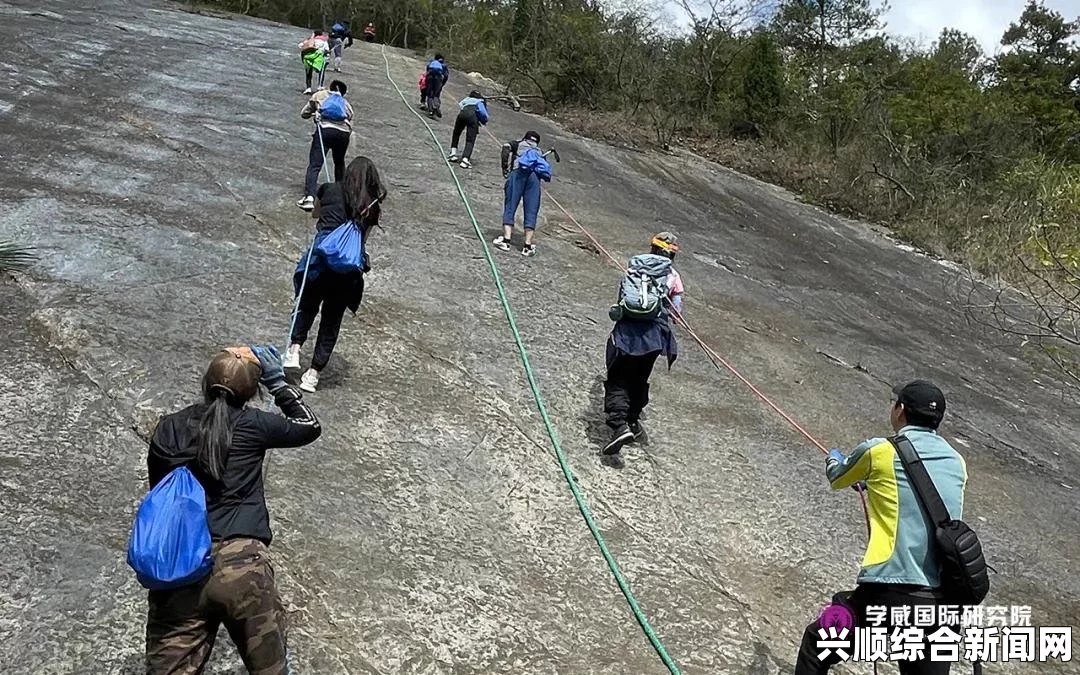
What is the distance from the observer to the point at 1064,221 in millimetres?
8984

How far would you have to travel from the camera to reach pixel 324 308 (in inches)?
232

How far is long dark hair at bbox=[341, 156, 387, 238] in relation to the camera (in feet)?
18.5

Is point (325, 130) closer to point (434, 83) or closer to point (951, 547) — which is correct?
point (434, 83)

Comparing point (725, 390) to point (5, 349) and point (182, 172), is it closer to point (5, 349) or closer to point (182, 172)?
point (5, 349)

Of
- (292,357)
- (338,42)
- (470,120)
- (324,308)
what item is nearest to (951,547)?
(324,308)

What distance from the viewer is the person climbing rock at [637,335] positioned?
5.88m

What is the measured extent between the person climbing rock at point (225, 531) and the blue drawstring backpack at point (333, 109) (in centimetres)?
683

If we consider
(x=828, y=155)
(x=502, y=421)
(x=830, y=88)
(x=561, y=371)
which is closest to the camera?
(x=502, y=421)

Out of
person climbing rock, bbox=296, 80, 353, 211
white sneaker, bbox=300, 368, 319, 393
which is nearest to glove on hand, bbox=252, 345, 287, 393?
white sneaker, bbox=300, 368, 319, 393

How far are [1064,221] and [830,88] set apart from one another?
14.7 metres

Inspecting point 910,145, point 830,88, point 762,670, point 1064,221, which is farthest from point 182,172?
point 830,88

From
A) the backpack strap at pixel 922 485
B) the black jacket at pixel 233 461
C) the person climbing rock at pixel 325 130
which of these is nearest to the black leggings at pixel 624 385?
the backpack strap at pixel 922 485

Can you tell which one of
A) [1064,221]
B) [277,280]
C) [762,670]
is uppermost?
[1064,221]

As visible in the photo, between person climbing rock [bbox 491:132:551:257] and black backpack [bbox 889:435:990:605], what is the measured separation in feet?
21.9
